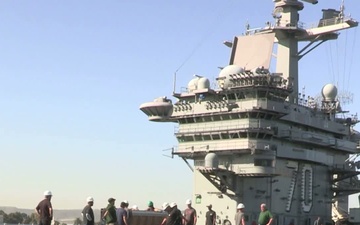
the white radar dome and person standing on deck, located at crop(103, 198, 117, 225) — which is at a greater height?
the white radar dome

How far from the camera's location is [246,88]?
43719 millimetres

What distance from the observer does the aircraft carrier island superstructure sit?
43.8 m

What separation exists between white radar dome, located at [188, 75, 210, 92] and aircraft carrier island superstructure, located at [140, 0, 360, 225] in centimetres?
9

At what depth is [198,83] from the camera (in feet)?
152

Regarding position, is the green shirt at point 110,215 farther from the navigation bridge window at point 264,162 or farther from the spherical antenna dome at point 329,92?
the spherical antenna dome at point 329,92

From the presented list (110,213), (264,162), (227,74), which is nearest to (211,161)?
(264,162)

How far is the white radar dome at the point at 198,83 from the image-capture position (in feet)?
151

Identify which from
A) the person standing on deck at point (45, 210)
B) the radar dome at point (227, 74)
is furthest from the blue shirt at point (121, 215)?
the radar dome at point (227, 74)

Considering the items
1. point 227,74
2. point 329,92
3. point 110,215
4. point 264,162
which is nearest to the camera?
point 110,215

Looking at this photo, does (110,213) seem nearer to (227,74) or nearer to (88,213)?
(88,213)

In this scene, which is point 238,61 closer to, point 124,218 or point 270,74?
point 270,74

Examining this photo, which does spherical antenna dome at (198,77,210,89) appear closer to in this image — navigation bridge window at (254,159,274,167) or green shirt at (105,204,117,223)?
navigation bridge window at (254,159,274,167)

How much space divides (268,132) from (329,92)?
9875mm

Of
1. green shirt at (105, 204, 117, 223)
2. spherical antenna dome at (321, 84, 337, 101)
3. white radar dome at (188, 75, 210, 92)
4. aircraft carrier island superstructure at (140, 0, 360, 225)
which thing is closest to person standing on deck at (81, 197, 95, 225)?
green shirt at (105, 204, 117, 223)
